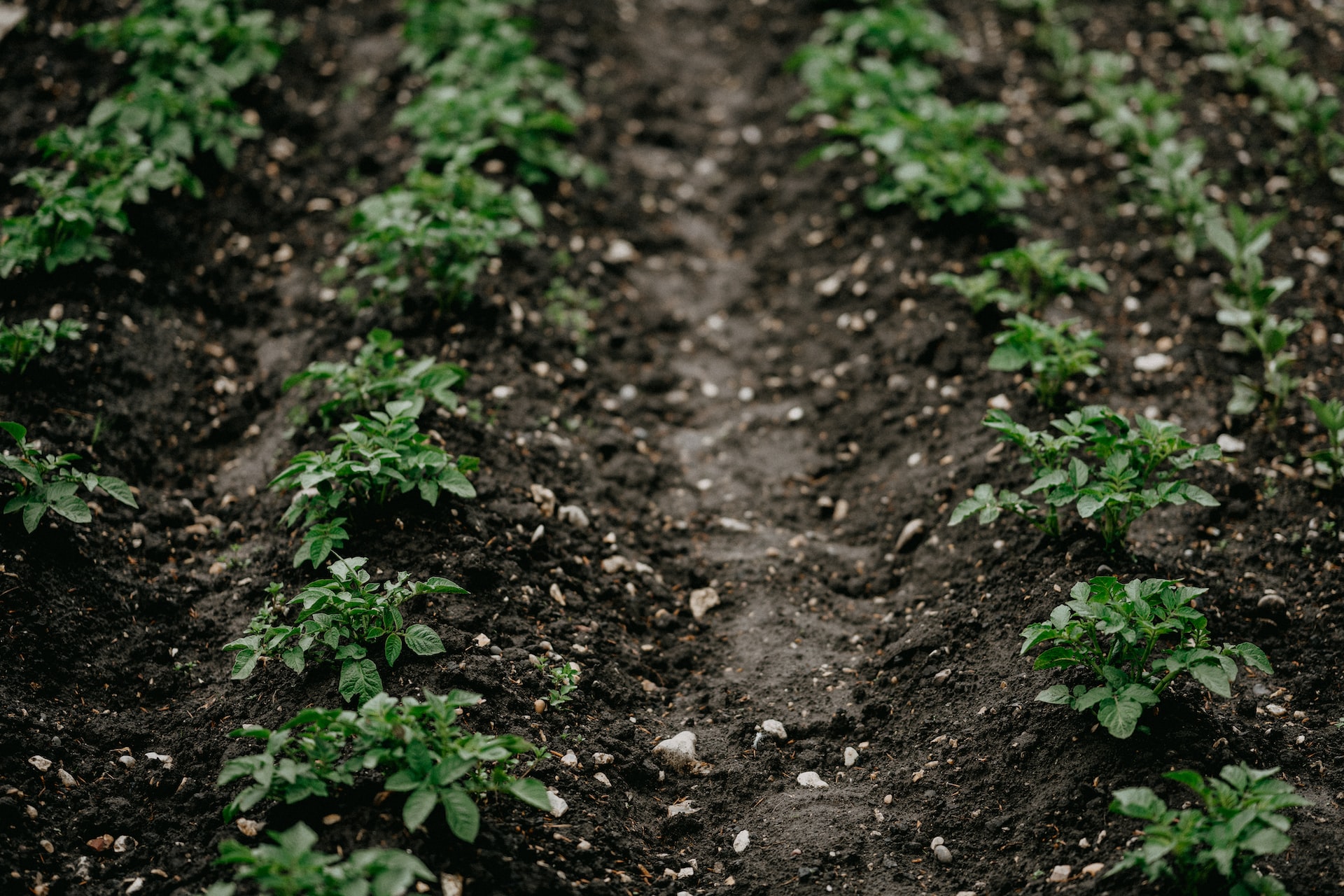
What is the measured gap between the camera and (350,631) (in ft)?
8.24

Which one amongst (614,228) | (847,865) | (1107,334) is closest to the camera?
(847,865)

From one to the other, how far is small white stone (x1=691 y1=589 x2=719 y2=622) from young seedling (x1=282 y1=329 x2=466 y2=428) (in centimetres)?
108

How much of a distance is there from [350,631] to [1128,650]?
2.08 metres

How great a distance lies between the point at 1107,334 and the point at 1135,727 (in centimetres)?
206

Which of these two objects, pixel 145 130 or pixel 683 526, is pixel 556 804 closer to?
pixel 683 526

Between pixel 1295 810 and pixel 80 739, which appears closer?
pixel 1295 810

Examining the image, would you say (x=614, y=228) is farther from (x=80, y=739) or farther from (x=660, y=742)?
(x=80, y=739)

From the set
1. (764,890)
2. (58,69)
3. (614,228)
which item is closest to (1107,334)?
(614,228)

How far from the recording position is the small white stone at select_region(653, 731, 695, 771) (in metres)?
2.68

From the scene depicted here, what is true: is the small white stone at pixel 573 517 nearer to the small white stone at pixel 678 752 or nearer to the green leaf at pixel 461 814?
the small white stone at pixel 678 752

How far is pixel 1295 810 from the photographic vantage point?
222cm

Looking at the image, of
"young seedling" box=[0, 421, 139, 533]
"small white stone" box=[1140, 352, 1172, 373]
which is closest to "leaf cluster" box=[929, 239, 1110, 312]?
"small white stone" box=[1140, 352, 1172, 373]

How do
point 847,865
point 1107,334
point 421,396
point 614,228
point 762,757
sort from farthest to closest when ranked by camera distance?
1. point 614,228
2. point 1107,334
3. point 421,396
4. point 762,757
5. point 847,865

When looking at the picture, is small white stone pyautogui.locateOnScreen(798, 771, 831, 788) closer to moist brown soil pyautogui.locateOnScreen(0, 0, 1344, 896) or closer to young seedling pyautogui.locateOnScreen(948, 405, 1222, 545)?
moist brown soil pyautogui.locateOnScreen(0, 0, 1344, 896)
